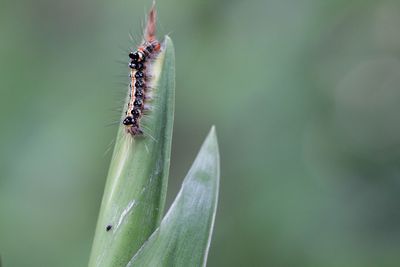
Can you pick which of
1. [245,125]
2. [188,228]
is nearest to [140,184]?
[188,228]

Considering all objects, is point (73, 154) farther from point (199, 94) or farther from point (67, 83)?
point (199, 94)

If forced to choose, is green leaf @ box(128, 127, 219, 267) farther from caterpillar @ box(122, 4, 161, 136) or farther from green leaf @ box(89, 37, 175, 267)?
caterpillar @ box(122, 4, 161, 136)

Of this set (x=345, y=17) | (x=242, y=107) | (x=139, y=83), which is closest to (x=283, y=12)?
(x=345, y=17)

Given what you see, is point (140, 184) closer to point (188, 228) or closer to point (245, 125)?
point (188, 228)

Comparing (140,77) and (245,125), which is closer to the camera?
(140,77)

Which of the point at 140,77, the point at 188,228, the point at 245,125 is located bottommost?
the point at 188,228

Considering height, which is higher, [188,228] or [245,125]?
[245,125]
